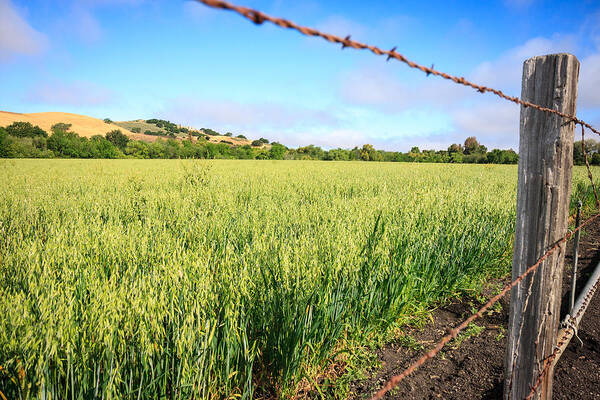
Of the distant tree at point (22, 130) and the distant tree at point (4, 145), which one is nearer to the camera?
the distant tree at point (4, 145)

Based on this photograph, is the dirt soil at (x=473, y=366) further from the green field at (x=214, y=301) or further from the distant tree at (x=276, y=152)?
the distant tree at (x=276, y=152)

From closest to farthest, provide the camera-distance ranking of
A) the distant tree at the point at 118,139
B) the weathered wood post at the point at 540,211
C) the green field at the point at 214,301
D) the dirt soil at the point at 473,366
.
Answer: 1. the weathered wood post at the point at 540,211
2. the green field at the point at 214,301
3. the dirt soil at the point at 473,366
4. the distant tree at the point at 118,139

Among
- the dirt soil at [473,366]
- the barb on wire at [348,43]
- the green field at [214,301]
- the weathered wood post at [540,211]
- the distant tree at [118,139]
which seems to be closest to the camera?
the barb on wire at [348,43]

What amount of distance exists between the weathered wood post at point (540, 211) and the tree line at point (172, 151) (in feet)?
128

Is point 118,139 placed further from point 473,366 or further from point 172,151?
point 473,366

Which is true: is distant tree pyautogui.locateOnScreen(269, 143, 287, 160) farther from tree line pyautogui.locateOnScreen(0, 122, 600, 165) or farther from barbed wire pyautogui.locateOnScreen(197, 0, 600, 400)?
barbed wire pyautogui.locateOnScreen(197, 0, 600, 400)

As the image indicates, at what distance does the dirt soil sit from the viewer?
2318 millimetres

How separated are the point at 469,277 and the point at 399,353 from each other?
1.96 meters

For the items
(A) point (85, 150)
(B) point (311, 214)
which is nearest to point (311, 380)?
(B) point (311, 214)

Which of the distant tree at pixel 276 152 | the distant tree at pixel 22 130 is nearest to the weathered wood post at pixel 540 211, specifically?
the distant tree at pixel 22 130

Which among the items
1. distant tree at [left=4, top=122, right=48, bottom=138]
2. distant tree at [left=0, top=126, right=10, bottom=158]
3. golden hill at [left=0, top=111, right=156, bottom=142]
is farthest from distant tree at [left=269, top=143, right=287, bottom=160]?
distant tree at [left=0, top=126, right=10, bottom=158]

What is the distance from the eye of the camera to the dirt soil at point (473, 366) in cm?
232

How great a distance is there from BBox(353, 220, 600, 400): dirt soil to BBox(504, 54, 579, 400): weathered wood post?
2.88 ft

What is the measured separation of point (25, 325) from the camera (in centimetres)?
171
